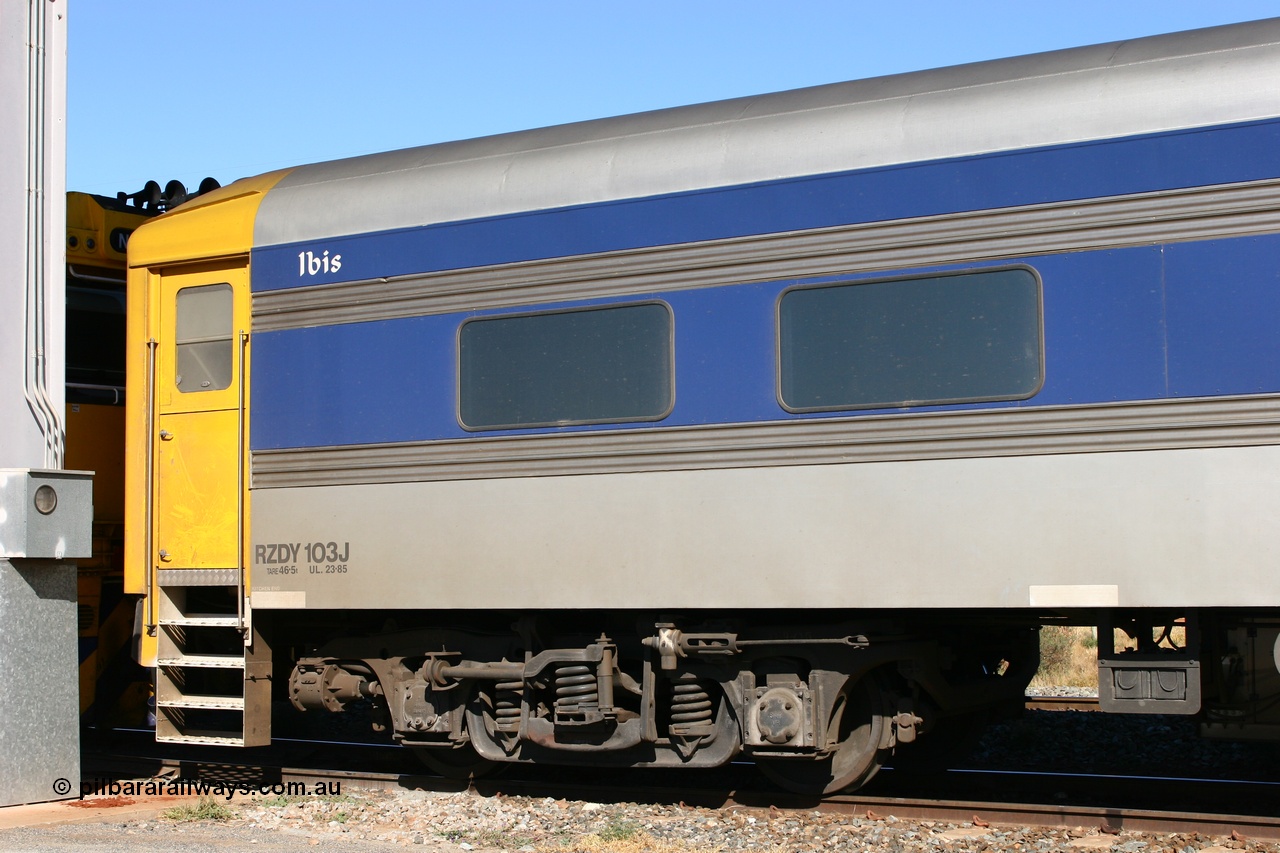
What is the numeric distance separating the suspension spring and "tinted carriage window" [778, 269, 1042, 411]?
68.7 inches

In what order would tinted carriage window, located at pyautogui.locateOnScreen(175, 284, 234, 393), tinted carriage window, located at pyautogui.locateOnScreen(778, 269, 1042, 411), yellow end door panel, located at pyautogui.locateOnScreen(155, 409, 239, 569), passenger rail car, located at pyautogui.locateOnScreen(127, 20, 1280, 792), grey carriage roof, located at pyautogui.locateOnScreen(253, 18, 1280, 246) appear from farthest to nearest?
tinted carriage window, located at pyautogui.locateOnScreen(175, 284, 234, 393), yellow end door panel, located at pyautogui.locateOnScreen(155, 409, 239, 569), tinted carriage window, located at pyautogui.locateOnScreen(778, 269, 1042, 411), grey carriage roof, located at pyautogui.locateOnScreen(253, 18, 1280, 246), passenger rail car, located at pyautogui.locateOnScreen(127, 20, 1280, 792)

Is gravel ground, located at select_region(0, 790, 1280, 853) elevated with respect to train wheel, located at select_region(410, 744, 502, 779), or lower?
lower

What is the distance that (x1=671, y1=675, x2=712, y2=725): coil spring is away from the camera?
741 cm

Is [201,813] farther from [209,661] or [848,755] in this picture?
[848,755]

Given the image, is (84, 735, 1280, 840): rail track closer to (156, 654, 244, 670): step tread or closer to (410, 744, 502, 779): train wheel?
(410, 744, 502, 779): train wheel

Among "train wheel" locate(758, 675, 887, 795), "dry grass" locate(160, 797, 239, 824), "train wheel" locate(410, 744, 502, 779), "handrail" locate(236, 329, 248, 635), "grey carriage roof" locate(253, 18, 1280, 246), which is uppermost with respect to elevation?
"grey carriage roof" locate(253, 18, 1280, 246)

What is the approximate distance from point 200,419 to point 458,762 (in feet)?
8.96

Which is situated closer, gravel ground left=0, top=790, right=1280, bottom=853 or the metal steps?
gravel ground left=0, top=790, right=1280, bottom=853

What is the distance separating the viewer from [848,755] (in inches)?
293

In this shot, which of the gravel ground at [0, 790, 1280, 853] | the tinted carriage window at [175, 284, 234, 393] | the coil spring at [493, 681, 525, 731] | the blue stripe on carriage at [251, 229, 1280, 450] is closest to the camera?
the blue stripe on carriage at [251, 229, 1280, 450]

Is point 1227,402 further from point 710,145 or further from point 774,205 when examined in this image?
point 710,145

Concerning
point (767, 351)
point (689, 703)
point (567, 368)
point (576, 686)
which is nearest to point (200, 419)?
point (567, 368)

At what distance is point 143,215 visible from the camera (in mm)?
10227

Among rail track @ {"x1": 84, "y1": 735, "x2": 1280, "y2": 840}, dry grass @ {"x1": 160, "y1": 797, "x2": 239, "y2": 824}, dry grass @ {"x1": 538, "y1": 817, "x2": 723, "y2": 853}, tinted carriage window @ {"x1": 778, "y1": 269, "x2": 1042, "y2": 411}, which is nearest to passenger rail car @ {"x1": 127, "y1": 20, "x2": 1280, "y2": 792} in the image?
tinted carriage window @ {"x1": 778, "y1": 269, "x2": 1042, "y2": 411}
